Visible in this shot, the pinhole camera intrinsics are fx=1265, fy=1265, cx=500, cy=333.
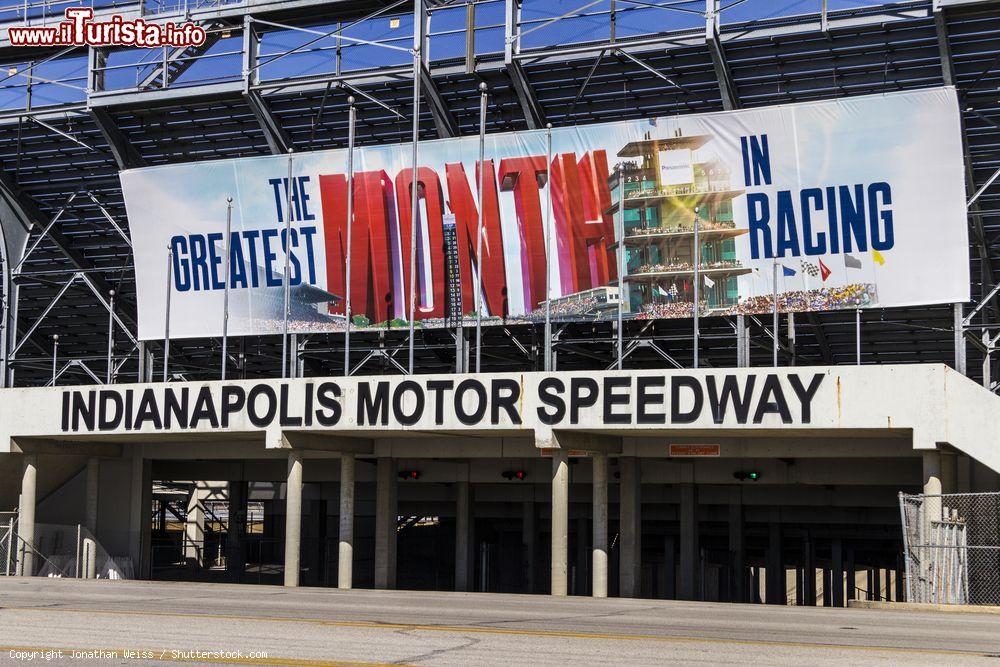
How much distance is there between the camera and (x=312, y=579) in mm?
50031

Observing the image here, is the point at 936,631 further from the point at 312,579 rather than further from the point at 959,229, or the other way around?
the point at 312,579

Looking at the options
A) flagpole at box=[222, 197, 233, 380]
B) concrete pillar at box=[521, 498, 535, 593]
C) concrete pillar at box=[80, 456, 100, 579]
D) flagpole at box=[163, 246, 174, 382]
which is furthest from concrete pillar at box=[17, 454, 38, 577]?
concrete pillar at box=[521, 498, 535, 593]

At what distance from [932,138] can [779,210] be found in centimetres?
444

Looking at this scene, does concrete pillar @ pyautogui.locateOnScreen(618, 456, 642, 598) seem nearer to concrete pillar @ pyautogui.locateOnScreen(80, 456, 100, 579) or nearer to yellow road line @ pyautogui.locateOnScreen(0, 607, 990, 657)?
yellow road line @ pyautogui.locateOnScreen(0, 607, 990, 657)

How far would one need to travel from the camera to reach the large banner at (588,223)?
112 feet

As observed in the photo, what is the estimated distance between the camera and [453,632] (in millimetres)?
15797

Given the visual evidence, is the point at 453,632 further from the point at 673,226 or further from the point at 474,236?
the point at 474,236

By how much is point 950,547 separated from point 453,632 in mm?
11939

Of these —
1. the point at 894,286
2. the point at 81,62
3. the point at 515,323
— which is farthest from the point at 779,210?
the point at 81,62

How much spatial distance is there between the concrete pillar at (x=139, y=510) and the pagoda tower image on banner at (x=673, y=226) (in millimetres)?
16137

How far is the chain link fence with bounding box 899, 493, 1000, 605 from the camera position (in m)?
24.9

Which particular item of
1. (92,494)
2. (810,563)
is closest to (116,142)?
(92,494)

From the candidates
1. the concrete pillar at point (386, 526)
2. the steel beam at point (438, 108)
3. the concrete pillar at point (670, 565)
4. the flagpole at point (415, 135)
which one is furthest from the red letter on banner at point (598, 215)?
the concrete pillar at point (670, 565)

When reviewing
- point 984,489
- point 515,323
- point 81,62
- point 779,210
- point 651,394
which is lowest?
point 984,489
